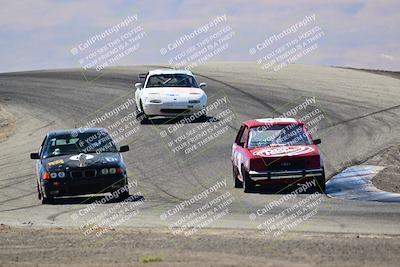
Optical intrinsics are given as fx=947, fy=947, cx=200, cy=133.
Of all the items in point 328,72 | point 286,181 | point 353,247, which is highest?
point 353,247

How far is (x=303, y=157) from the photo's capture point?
57.4 feet

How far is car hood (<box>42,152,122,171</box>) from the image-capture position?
54.4 ft

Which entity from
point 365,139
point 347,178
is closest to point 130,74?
point 365,139

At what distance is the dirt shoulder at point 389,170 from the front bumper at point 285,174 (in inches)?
54.4

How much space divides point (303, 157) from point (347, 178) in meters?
→ 1.96

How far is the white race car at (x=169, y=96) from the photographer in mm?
26328

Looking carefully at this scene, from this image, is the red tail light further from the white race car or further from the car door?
the white race car

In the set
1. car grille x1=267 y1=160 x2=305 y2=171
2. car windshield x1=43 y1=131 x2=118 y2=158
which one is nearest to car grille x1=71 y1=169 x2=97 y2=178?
car windshield x1=43 y1=131 x2=118 y2=158

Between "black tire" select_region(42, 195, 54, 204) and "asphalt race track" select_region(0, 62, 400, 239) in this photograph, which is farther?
"black tire" select_region(42, 195, 54, 204)

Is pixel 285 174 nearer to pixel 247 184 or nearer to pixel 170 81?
pixel 247 184

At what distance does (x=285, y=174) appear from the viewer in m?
17.3

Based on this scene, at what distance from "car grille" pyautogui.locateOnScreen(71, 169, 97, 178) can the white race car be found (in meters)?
9.92

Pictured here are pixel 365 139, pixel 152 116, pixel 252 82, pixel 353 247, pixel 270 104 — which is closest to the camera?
pixel 353 247

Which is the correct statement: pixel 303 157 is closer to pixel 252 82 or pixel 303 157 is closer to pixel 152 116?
pixel 152 116
